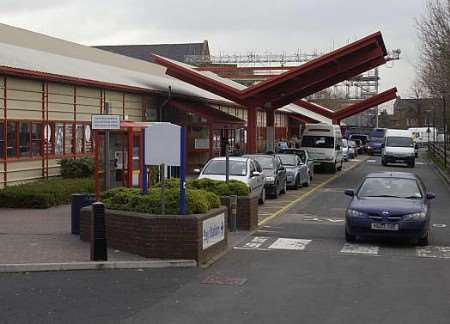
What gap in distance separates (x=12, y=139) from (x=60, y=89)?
364cm

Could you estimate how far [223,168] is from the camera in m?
22.2

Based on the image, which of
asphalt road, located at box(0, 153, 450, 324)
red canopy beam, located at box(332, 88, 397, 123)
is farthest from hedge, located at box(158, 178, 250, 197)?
red canopy beam, located at box(332, 88, 397, 123)

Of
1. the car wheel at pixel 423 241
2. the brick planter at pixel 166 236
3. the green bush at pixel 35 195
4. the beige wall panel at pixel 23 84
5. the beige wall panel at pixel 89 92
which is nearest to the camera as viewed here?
the brick planter at pixel 166 236

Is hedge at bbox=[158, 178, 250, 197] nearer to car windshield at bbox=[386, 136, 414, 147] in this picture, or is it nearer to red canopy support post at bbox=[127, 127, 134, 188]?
red canopy support post at bbox=[127, 127, 134, 188]

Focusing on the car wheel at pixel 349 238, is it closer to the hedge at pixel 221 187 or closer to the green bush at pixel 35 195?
the hedge at pixel 221 187

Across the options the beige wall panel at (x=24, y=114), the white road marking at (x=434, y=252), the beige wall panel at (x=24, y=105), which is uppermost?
the beige wall panel at (x=24, y=105)

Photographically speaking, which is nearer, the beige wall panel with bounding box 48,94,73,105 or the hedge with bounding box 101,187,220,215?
the hedge with bounding box 101,187,220,215

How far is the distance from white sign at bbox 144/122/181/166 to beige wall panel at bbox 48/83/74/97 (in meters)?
13.6

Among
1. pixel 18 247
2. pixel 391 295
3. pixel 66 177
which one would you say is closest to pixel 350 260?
pixel 391 295

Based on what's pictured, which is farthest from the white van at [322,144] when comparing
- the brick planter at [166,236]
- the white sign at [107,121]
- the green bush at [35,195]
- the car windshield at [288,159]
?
the brick planter at [166,236]

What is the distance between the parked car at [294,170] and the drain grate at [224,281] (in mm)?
18790

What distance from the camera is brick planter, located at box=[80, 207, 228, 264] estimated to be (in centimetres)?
1155

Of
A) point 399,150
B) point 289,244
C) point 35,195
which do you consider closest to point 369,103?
point 399,150

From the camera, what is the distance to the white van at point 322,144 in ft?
136
